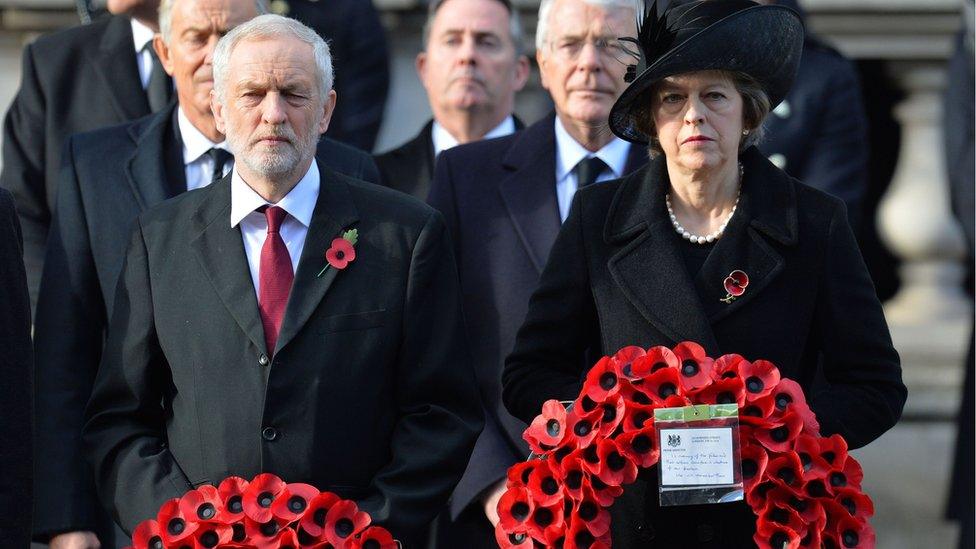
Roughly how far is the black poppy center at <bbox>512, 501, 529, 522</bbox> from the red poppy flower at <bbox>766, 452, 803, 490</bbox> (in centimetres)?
53

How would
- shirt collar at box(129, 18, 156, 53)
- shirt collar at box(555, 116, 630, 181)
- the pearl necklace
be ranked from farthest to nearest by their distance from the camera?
shirt collar at box(129, 18, 156, 53)
shirt collar at box(555, 116, 630, 181)
the pearl necklace

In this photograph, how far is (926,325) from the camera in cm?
828

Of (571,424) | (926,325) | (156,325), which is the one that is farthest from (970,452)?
(156,325)

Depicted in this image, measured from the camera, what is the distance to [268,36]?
4.68 m

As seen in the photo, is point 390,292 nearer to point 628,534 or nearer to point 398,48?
point 628,534

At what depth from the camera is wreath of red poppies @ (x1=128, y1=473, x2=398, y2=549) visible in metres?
4.29

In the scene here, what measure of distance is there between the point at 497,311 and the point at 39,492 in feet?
4.19

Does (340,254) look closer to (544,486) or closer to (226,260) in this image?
(226,260)

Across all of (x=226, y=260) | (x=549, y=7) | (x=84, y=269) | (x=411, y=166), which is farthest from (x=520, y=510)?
(x=411, y=166)

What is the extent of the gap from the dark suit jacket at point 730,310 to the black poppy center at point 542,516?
239 millimetres

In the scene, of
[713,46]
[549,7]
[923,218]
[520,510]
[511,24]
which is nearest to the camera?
[520,510]

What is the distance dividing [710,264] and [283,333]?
3.29 ft

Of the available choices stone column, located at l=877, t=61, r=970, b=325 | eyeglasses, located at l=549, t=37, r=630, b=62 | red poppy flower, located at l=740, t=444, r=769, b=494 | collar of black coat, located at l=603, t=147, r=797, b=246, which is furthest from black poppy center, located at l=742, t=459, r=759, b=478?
stone column, located at l=877, t=61, r=970, b=325

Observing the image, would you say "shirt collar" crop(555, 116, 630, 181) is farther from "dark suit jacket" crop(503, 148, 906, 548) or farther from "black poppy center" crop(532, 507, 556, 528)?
"black poppy center" crop(532, 507, 556, 528)
